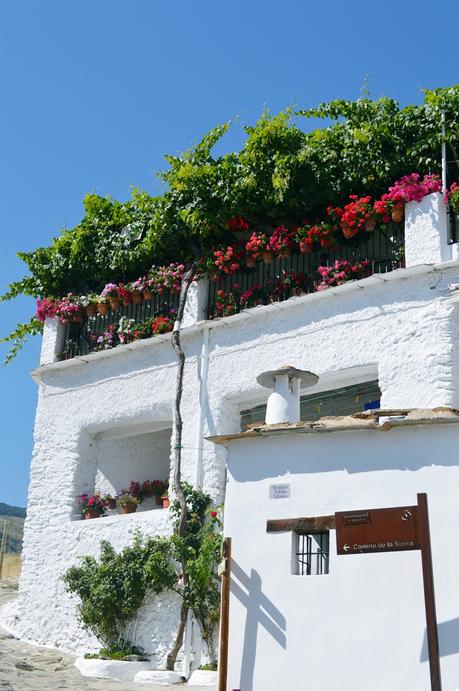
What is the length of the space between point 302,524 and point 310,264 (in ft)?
18.3

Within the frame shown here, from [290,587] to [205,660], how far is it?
3.58 m

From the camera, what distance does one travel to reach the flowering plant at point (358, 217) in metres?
13.8

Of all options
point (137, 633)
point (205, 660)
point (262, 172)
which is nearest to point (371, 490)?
point (205, 660)

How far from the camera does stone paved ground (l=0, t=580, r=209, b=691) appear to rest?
11.7 m

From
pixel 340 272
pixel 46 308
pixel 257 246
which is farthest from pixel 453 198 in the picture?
pixel 46 308

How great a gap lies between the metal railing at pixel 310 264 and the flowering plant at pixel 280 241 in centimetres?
35

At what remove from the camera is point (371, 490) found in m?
9.88

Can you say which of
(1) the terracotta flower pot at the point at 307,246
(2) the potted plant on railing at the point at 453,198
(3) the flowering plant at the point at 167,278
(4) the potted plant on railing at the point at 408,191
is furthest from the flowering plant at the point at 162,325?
(2) the potted plant on railing at the point at 453,198

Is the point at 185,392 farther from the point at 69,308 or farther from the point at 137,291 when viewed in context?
the point at 69,308

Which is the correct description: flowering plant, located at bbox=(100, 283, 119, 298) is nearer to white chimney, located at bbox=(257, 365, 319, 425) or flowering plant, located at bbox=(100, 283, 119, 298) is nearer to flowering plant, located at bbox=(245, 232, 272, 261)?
flowering plant, located at bbox=(245, 232, 272, 261)

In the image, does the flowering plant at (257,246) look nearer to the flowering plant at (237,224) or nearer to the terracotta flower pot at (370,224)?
the flowering plant at (237,224)

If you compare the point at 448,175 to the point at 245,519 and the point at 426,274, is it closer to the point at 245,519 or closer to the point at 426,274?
the point at 426,274

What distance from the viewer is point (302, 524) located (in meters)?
10.1

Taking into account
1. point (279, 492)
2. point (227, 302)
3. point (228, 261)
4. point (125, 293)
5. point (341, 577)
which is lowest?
point (341, 577)
